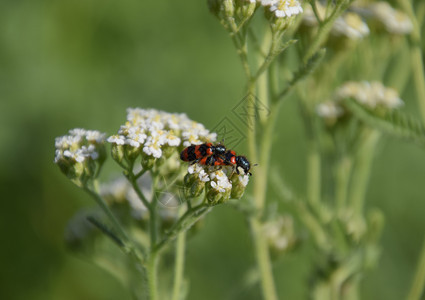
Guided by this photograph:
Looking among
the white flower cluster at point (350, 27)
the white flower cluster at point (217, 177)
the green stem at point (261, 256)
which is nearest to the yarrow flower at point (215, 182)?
the white flower cluster at point (217, 177)

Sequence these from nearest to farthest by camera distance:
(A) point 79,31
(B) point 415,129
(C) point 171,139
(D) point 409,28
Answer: (C) point 171,139 → (B) point 415,129 → (D) point 409,28 → (A) point 79,31

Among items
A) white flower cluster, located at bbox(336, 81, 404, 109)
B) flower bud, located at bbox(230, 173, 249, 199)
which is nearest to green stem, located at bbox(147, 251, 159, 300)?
flower bud, located at bbox(230, 173, 249, 199)

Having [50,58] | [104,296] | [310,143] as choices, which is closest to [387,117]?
[310,143]

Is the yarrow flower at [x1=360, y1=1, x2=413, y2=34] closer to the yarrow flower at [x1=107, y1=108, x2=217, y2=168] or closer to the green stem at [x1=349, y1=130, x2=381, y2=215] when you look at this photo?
the green stem at [x1=349, y1=130, x2=381, y2=215]

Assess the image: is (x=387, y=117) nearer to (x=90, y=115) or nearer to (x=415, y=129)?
(x=415, y=129)

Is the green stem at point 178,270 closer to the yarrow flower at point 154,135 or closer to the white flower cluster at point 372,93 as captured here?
the yarrow flower at point 154,135
